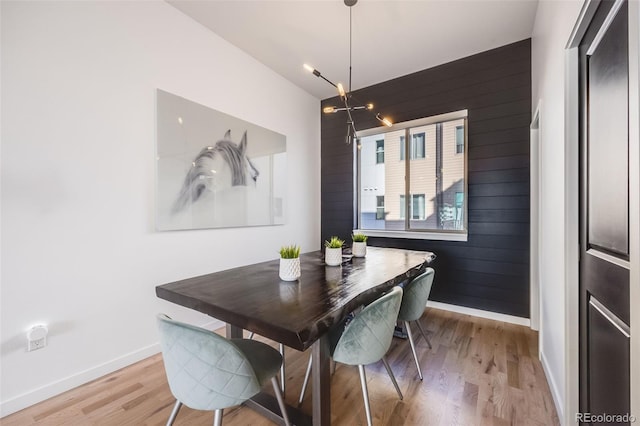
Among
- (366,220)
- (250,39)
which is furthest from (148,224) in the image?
(366,220)

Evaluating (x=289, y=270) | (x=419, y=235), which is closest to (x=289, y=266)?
(x=289, y=270)

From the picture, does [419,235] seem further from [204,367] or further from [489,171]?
[204,367]

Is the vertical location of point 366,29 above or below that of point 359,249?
above

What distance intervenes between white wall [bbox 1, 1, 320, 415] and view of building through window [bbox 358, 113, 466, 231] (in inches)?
90.0

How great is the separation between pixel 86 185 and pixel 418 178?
133 inches

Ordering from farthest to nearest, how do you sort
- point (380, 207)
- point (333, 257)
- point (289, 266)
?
point (380, 207) → point (333, 257) → point (289, 266)

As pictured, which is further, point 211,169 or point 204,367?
point 211,169

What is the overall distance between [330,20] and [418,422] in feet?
10.4

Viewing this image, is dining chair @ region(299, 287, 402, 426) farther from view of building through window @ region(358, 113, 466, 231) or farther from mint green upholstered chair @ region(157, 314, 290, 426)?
view of building through window @ region(358, 113, 466, 231)

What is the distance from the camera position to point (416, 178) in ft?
11.8

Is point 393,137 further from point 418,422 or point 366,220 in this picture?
point 418,422

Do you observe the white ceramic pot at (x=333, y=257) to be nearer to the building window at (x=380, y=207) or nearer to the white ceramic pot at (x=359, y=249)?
the white ceramic pot at (x=359, y=249)

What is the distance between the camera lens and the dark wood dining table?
1.08 metres

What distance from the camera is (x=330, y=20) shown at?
256 cm
